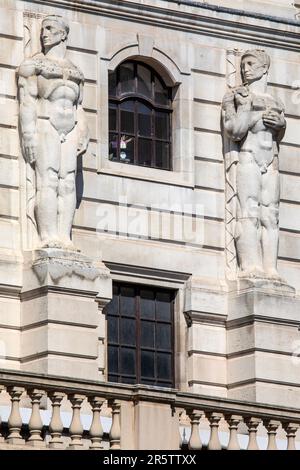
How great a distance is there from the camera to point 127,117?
48.4 m

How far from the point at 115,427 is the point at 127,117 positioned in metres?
9.76

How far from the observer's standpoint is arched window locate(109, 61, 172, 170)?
158 feet

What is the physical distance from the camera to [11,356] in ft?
150

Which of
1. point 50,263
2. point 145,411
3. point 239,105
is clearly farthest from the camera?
point 239,105

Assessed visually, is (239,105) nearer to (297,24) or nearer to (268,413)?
(297,24)

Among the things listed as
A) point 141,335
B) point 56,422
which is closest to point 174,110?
point 141,335

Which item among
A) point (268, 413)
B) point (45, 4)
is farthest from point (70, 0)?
point (268, 413)

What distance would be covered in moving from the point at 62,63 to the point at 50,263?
3.61 meters

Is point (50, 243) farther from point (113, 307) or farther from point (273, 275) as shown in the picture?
point (273, 275)

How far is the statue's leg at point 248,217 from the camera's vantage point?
159ft

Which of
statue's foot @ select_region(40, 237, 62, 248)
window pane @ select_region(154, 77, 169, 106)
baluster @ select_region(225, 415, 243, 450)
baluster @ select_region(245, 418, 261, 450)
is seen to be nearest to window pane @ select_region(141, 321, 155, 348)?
statue's foot @ select_region(40, 237, 62, 248)

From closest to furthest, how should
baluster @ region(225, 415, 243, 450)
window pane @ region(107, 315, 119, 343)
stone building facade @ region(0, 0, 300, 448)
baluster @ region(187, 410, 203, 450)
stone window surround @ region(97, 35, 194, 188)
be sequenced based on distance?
1. baluster @ region(187, 410, 203, 450)
2. baluster @ region(225, 415, 243, 450)
3. stone building facade @ region(0, 0, 300, 448)
4. window pane @ region(107, 315, 119, 343)
5. stone window surround @ region(97, 35, 194, 188)

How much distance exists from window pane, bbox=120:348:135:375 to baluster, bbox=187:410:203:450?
21.1 feet

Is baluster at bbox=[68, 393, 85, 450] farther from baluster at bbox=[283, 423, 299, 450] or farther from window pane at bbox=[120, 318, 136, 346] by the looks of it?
window pane at bbox=[120, 318, 136, 346]
